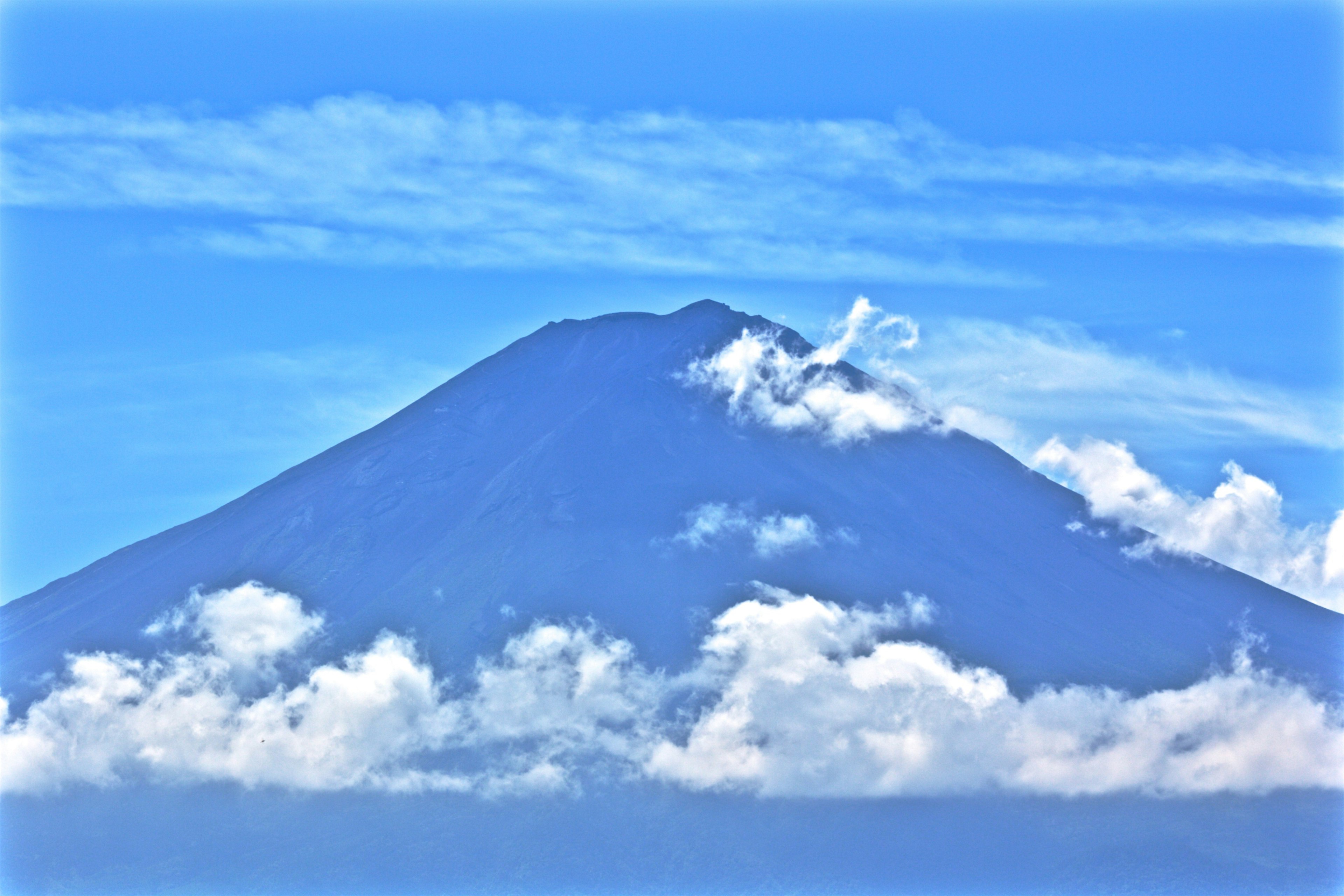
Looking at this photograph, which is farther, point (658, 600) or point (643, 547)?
point (643, 547)

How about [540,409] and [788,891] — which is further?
[540,409]

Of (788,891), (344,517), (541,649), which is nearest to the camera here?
(788,891)

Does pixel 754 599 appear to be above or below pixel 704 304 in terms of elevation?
below

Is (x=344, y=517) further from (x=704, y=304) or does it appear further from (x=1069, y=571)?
(x=1069, y=571)

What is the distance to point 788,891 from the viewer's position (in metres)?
113

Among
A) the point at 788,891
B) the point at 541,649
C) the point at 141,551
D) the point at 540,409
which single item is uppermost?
the point at 540,409

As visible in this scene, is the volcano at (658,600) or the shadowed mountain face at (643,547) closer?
the volcano at (658,600)

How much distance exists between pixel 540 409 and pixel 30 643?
34769 millimetres

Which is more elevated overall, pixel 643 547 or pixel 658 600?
pixel 643 547

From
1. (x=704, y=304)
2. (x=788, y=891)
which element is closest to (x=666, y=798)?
(x=788, y=891)

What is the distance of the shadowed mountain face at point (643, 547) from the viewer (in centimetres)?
12269

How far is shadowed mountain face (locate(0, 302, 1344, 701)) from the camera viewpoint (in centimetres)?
12269

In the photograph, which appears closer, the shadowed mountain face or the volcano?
the volcano

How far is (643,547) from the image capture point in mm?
125188
